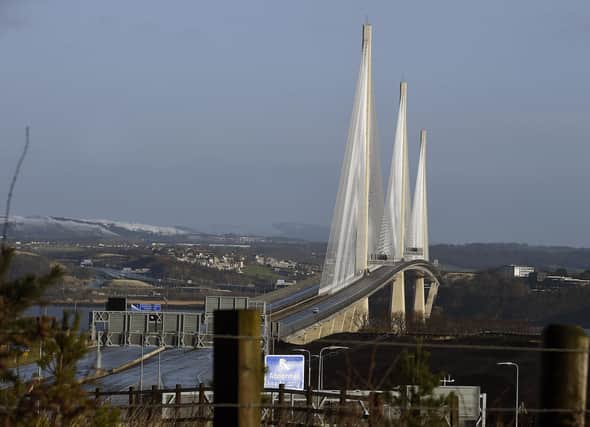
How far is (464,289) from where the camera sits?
434ft

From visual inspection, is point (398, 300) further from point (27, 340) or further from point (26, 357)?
point (27, 340)

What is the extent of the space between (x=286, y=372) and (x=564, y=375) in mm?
33141

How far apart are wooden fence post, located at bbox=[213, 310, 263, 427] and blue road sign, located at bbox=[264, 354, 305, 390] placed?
106 feet

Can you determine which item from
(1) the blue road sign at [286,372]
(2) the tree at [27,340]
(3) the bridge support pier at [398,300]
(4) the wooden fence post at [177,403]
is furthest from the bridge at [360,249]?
(2) the tree at [27,340]

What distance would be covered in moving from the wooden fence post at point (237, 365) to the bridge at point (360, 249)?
53812 mm

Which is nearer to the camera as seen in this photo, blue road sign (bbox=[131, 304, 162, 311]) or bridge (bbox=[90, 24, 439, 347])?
bridge (bbox=[90, 24, 439, 347])

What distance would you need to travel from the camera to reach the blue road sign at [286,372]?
125ft

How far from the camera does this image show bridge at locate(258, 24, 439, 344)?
7031 centimetres

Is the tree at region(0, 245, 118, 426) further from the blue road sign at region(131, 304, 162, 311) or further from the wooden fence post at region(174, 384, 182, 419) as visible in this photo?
the blue road sign at region(131, 304, 162, 311)

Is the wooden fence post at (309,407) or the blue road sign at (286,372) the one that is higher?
the wooden fence post at (309,407)

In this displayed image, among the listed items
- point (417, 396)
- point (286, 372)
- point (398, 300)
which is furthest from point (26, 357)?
point (398, 300)

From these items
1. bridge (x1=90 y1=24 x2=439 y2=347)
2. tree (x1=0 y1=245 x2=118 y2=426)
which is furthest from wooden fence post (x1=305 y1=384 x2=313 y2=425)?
bridge (x1=90 y1=24 x2=439 y2=347)

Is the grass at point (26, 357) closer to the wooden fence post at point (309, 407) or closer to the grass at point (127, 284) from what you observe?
the wooden fence post at point (309, 407)

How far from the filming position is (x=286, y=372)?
38.3 meters
